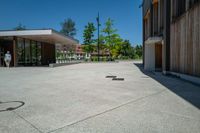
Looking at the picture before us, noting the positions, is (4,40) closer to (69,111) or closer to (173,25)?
(173,25)

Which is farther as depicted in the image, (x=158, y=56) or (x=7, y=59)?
(x=7, y=59)

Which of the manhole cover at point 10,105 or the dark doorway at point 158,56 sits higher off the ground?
the dark doorway at point 158,56

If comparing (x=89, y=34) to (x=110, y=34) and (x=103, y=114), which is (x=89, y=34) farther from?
(x=103, y=114)

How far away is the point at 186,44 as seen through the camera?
1005 centimetres

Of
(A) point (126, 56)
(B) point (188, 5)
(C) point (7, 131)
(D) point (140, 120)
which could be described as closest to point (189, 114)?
(D) point (140, 120)

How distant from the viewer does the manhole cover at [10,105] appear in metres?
5.02

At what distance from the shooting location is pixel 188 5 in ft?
32.3

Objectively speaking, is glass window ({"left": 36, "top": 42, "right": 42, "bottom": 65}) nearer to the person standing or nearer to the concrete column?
the person standing

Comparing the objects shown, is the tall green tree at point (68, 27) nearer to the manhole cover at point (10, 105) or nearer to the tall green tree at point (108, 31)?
the tall green tree at point (108, 31)

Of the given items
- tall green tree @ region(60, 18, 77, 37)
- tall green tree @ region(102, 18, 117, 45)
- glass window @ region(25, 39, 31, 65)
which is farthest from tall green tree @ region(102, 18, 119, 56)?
tall green tree @ region(60, 18, 77, 37)

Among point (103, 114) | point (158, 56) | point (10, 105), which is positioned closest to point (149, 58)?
point (158, 56)

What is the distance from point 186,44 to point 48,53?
2568 centimetres

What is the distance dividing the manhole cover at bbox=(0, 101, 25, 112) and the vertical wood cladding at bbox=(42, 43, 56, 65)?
25.0 meters

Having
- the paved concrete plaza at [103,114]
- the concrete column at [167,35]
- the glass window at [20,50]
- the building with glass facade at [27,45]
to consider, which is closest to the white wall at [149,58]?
the concrete column at [167,35]
